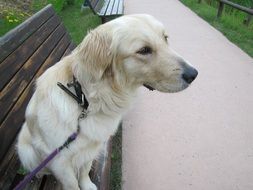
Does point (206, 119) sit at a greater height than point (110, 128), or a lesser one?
lesser

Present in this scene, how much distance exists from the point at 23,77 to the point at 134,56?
119 centimetres

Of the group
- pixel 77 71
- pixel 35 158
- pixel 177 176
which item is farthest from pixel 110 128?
pixel 177 176

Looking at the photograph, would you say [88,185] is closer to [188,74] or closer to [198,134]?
[188,74]

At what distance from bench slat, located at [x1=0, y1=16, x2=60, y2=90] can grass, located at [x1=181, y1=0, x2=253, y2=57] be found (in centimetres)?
438

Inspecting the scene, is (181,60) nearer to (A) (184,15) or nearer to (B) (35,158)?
(B) (35,158)

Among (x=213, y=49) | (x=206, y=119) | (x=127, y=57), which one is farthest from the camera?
(x=213, y=49)

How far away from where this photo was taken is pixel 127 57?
218 cm

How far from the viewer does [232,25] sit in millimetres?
8219

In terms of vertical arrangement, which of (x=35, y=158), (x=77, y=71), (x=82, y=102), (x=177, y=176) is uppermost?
(x=77, y=71)

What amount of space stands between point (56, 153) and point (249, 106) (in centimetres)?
323

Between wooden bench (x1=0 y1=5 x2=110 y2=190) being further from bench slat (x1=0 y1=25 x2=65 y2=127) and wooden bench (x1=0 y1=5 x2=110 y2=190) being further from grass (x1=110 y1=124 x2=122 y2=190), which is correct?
grass (x1=110 y1=124 x2=122 y2=190)

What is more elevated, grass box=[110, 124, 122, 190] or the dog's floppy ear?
the dog's floppy ear

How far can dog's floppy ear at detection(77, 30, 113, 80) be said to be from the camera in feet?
6.91

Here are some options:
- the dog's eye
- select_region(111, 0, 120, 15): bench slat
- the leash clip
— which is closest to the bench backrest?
the leash clip
